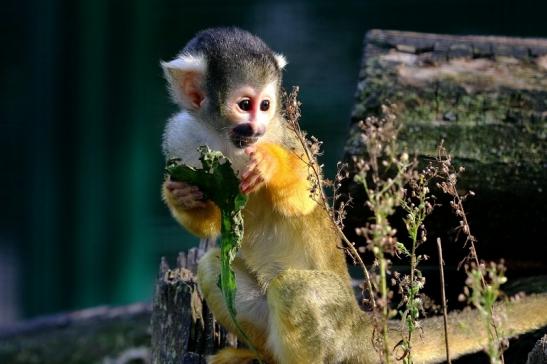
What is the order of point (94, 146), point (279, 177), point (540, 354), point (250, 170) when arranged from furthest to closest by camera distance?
point (94, 146) < point (279, 177) < point (250, 170) < point (540, 354)

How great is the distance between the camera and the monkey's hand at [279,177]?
3.18 meters

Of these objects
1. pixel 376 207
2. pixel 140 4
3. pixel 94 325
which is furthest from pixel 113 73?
pixel 376 207

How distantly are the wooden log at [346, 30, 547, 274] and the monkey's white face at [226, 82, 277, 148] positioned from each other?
0.71m

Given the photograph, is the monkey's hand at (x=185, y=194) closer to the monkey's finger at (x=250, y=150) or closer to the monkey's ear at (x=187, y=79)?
the monkey's finger at (x=250, y=150)

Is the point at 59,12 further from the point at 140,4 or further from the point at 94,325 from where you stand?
the point at 94,325

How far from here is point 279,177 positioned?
328 centimetres

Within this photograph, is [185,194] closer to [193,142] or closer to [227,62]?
[193,142]

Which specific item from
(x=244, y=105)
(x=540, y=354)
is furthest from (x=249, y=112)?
(x=540, y=354)

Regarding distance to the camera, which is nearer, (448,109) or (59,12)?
(448,109)

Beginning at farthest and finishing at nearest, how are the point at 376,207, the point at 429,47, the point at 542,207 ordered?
the point at 429,47 → the point at 542,207 → the point at 376,207

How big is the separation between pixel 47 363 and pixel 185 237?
1377 millimetres

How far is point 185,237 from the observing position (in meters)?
6.56

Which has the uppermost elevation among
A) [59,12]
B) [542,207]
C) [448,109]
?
[59,12]

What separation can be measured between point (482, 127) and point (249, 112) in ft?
4.26
